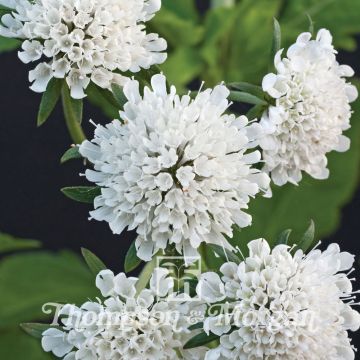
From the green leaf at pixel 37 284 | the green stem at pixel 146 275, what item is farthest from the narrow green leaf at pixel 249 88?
the green leaf at pixel 37 284

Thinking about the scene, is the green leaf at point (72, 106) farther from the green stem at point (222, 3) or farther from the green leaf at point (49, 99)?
the green stem at point (222, 3)

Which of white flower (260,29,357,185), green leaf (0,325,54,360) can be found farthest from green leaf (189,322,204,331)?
green leaf (0,325,54,360)

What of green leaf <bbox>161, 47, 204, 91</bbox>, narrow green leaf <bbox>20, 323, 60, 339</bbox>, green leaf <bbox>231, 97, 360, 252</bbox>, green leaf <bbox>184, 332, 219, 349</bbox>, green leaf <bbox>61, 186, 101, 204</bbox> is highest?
green leaf <bbox>161, 47, 204, 91</bbox>

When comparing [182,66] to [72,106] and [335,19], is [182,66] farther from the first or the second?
[72,106]

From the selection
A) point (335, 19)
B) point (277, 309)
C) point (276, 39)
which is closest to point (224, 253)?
point (277, 309)

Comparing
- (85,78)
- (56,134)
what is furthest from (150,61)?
(56,134)

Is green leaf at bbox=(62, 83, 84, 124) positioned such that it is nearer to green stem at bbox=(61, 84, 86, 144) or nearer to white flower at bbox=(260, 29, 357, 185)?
green stem at bbox=(61, 84, 86, 144)

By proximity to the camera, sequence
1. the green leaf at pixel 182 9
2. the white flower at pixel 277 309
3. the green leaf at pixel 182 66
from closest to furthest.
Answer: the white flower at pixel 277 309, the green leaf at pixel 182 66, the green leaf at pixel 182 9
